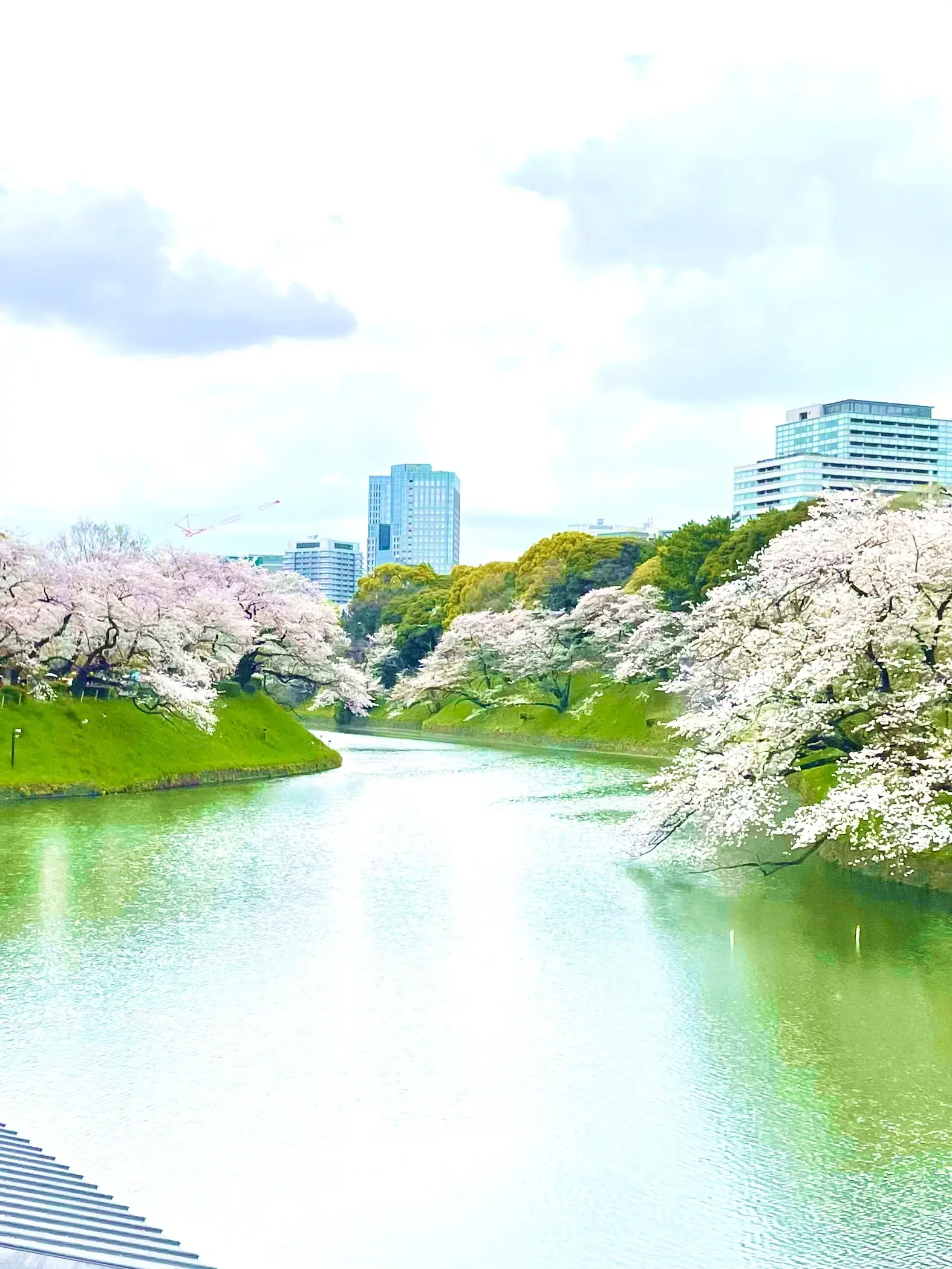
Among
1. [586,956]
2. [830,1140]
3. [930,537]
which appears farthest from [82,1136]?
[930,537]

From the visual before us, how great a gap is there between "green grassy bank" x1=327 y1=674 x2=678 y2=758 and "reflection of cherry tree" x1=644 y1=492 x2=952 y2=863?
3104 cm

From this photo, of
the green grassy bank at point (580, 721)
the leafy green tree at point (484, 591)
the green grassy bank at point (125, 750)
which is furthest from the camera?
the leafy green tree at point (484, 591)

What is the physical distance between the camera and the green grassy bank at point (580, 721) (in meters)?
62.9

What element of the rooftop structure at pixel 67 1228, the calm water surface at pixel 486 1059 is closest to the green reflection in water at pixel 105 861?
the calm water surface at pixel 486 1059

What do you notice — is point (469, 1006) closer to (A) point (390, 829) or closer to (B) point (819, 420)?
(A) point (390, 829)

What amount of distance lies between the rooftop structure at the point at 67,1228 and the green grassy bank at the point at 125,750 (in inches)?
1176

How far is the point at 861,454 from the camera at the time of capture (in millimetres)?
167625

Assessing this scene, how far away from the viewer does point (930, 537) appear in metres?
23.6

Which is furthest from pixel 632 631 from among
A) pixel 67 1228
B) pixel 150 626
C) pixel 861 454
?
pixel 861 454

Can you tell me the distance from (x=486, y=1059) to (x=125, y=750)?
29373 mm

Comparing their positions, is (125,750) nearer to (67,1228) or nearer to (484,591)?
(67,1228)

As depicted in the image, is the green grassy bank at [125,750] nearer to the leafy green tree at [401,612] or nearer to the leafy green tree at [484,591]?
the leafy green tree at [484,591]

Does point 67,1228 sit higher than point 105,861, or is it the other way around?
point 67,1228

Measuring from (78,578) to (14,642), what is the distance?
3521mm
